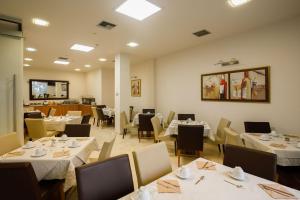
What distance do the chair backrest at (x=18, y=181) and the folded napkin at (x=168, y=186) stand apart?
3.48 ft

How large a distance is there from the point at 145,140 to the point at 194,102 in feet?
6.56

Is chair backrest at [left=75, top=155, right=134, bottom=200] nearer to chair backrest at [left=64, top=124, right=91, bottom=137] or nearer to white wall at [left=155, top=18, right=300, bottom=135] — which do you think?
chair backrest at [left=64, top=124, right=91, bottom=137]

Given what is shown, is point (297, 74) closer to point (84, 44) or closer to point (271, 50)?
point (271, 50)

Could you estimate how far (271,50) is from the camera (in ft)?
12.6

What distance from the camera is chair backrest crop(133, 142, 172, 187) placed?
1563 millimetres

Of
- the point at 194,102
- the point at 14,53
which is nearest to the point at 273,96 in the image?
the point at 194,102

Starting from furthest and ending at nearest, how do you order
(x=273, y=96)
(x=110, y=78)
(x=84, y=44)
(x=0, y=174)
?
(x=110, y=78) → (x=84, y=44) → (x=273, y=96) → (x=0, y=174)

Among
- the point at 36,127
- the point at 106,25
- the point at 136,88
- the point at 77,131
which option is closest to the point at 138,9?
the point at 106,25

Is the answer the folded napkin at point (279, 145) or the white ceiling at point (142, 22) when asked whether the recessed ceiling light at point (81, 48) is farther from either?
the folded napkin at point (279, 145)

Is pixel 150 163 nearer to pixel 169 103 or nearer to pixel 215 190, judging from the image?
pixel 215 190

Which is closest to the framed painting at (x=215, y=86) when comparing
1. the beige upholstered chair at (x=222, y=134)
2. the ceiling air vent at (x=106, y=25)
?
the beige upholstered chair at (x=222, y=134)

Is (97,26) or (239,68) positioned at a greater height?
(97,26)

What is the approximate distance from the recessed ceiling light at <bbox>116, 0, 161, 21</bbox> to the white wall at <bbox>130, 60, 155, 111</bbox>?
3712mm

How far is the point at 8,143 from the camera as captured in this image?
240 centimetres
